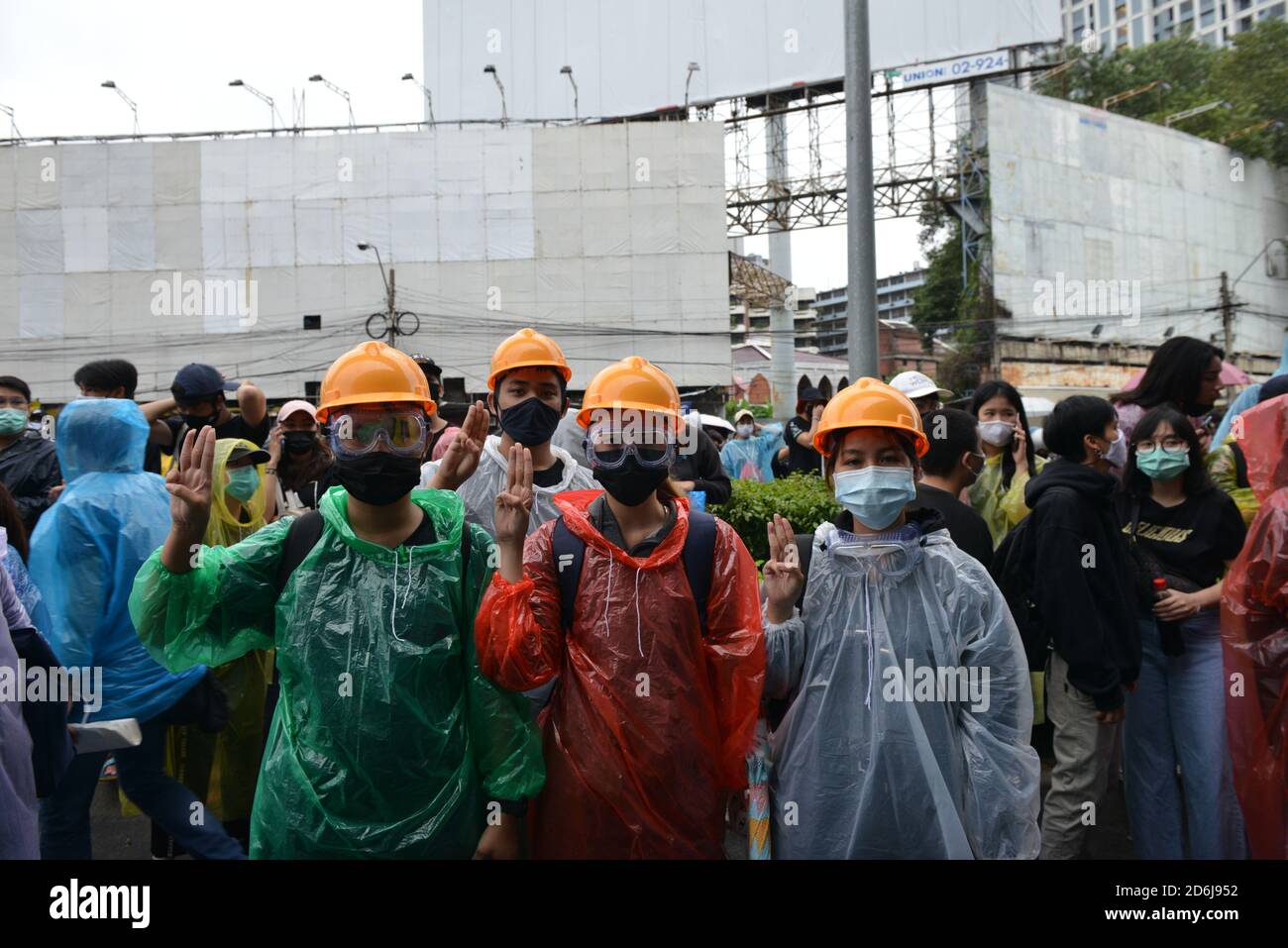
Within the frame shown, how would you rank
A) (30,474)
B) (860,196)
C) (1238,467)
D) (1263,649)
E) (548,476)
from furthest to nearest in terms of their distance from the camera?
(860,196) < (30,474) < (1238,467) < (548,476) < (1263,649)

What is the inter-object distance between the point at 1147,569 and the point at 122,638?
12.9ft

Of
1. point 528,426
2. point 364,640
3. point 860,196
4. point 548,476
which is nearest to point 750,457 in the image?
point 860,196

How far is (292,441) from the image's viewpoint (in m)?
5.00

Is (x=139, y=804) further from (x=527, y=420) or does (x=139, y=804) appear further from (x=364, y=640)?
(x=527, y=420)

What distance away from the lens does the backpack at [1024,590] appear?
3686mm

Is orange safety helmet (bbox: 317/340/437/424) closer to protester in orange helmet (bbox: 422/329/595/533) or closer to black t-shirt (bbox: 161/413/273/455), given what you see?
protester in orange helmet (bbox: 422/329/595/533)

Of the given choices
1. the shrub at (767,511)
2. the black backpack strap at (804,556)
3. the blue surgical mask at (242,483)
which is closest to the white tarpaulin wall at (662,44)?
the shrub at (767,511)

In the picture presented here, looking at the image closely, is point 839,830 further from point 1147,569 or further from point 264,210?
point 264,210

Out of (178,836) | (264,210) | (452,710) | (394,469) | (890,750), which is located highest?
(264,210)

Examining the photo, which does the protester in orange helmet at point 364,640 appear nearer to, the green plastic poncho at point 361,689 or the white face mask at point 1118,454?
the green plastic poncho at point 361,689

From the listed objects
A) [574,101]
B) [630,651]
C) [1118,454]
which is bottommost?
[630,651]

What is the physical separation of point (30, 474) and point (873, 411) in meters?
4.33

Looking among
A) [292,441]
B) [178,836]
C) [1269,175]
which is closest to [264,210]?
[292,441]

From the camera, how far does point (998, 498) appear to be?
5105 mm
